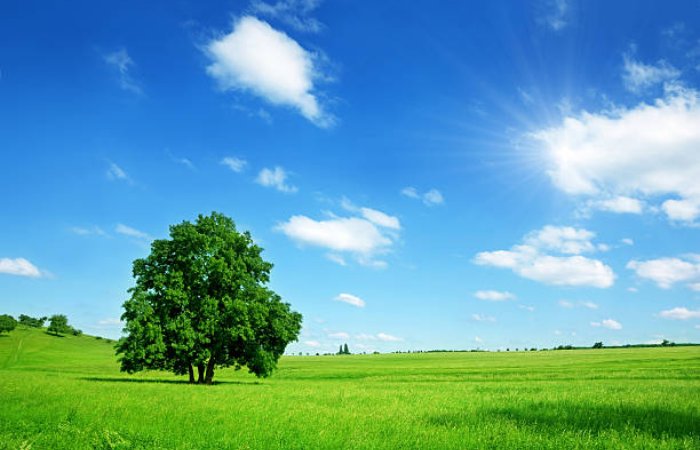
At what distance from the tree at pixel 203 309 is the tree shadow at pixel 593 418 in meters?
25.6

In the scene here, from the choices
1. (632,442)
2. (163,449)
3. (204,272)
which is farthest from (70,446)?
(204,272)

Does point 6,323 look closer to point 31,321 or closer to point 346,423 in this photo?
point 31,321

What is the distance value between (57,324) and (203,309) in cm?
14622

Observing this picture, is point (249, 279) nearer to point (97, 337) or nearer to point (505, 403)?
point (505, 403)

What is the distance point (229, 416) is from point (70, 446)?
18.6ft

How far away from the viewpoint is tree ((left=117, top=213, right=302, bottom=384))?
39250 mm

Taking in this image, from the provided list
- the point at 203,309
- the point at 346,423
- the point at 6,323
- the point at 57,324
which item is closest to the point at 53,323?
the point at 57,324

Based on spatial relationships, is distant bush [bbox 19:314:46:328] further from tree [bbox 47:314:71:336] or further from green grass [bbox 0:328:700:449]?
green grass [bbox 0:328:700:449]

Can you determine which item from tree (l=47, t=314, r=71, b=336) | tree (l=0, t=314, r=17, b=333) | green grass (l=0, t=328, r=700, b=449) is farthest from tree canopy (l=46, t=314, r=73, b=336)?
green grass (l=0, t=328, r=700, b=449)

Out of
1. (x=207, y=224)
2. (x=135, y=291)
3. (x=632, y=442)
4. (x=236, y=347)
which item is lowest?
(x=632, y=442)

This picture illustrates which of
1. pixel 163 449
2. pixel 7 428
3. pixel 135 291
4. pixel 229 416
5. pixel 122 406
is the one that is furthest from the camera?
pixel 135 291

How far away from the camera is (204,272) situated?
4122cm

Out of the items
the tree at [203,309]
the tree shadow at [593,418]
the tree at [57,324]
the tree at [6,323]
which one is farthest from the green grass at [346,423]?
the tree at [57,324]

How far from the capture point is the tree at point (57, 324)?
158 metres
